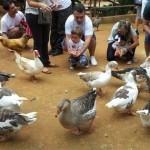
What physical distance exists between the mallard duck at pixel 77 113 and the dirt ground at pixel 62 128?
141 millimetres

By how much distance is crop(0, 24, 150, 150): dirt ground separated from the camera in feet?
14.5

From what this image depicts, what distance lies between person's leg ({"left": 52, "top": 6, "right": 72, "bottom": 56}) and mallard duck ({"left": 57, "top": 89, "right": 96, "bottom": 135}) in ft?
9.33

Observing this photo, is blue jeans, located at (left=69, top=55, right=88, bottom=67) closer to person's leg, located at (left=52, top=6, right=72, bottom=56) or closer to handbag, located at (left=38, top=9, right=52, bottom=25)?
person's leg, located at (left=52, top=6, right=72, bottom=56)

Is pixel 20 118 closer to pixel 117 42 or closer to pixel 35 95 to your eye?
pixel 35 95

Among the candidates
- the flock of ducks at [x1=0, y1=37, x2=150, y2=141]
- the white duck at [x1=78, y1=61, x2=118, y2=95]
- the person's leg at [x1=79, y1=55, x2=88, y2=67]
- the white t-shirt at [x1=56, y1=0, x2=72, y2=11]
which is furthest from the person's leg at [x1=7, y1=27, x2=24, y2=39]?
the white duck at [x1=78, y1=61, x2=118, y2=95]

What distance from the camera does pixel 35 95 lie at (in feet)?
18.7

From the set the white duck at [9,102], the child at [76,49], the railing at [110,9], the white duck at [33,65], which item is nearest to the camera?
the white duck at [9,102]

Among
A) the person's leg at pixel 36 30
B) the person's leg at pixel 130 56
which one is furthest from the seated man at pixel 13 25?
the person's leg at pixel 130 56

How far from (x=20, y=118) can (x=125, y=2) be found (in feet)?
25.5

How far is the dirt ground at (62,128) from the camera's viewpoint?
4414mm

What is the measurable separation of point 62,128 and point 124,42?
2.90 metres

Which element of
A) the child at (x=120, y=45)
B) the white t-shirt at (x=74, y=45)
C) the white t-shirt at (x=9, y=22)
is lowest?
the child at (x=120, y=45)

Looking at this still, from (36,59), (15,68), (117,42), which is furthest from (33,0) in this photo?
(117,42)

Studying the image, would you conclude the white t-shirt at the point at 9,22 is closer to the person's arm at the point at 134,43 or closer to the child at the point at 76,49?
Answer: the child at the point at 76,49
